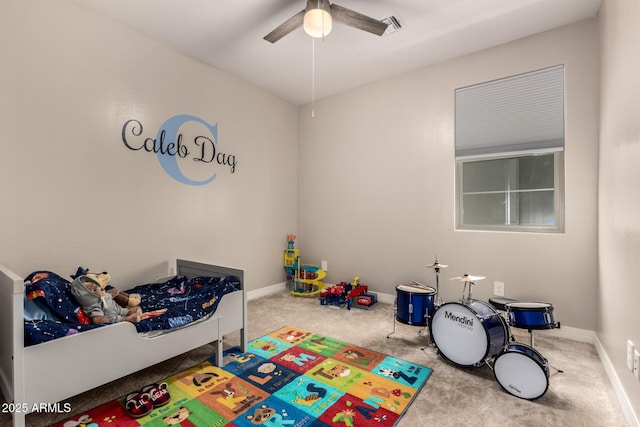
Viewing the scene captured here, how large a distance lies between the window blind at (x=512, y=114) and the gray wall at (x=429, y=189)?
0.08 meters

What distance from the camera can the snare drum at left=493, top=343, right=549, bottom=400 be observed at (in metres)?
1.67

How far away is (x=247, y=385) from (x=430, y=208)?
2.34 meters

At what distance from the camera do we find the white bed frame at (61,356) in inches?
53.4

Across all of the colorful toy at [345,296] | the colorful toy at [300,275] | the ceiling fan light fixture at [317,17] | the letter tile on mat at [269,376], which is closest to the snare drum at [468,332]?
the letter tile on mat at [269,376]

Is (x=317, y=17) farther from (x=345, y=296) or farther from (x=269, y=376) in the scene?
(x=345, y=296)

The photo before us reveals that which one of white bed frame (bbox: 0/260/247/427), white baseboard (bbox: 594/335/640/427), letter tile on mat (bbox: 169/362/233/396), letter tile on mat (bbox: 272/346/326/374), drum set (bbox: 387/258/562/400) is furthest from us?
letter tile on mat (bbox: 272/346/326/374)

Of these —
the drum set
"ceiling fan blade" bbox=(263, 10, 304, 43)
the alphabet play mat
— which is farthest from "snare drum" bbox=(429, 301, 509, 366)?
"ceiling fan blade" bbox=(263, 10, 304, 43)

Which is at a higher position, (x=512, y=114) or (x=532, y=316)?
(x=512, y=114)

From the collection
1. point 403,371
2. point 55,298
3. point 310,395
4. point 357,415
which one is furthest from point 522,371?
point 55,298

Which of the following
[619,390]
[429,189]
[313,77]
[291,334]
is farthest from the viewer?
[313,77]

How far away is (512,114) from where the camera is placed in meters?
2.83

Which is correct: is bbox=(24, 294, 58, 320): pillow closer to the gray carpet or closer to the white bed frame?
the white bed frame

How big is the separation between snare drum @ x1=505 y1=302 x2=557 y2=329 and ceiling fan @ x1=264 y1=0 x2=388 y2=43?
195cm

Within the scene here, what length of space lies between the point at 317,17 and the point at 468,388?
8.00 ft
